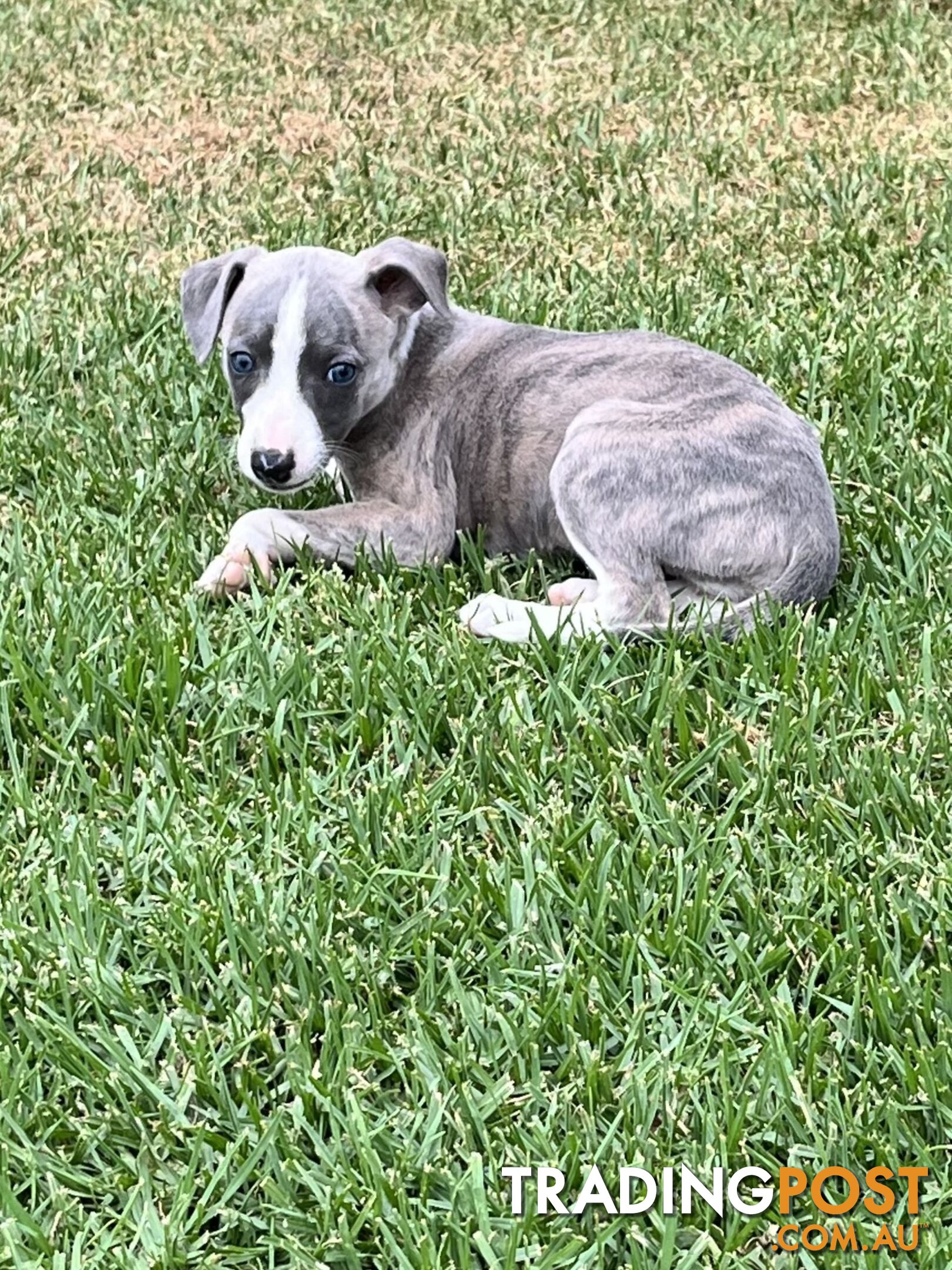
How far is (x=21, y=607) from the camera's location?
4.47m

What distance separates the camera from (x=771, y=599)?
168 inches

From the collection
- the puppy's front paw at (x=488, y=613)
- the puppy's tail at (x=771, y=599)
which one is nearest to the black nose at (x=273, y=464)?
the puppy's front paw at (x=488, y=613)

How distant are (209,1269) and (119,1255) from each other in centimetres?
16

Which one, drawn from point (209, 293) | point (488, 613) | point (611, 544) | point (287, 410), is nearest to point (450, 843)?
point (488, 613)

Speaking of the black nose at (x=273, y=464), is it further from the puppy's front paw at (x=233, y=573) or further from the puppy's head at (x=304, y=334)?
the puppy's front paw at (x=233, y=573)

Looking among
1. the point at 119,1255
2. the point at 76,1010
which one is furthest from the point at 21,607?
the point at 119,1255

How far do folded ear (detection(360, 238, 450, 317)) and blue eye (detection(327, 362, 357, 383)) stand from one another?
27 centimetres

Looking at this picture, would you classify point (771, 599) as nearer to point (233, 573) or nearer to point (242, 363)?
point (233, 573)

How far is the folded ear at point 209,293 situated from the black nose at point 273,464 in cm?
51

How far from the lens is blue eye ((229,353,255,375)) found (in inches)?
178

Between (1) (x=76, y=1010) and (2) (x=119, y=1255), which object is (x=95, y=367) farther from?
(2) (x=119, y=1255)

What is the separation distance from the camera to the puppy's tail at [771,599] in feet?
13.8

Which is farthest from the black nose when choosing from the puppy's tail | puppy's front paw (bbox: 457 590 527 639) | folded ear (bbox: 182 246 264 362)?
the puppy's tail

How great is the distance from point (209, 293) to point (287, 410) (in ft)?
1.94
